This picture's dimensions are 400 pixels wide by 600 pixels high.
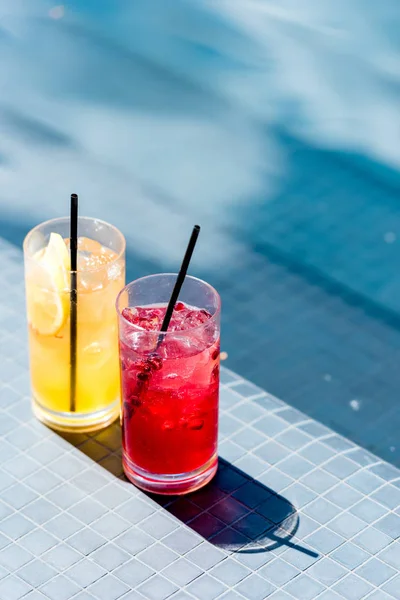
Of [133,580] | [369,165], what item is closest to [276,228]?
[369,165]

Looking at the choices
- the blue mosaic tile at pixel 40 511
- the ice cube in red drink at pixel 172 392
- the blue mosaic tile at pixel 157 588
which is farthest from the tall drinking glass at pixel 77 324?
the blue mosaic tile at pixel 157 588

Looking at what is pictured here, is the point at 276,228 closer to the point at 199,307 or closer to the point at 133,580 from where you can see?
the point at 199,307

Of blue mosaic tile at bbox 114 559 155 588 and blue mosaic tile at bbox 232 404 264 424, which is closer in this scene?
blue mosaic tile at bbox 114 559 155 588

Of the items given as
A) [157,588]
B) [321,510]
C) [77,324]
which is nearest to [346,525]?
[321,510]

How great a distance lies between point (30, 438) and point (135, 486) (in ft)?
0.80

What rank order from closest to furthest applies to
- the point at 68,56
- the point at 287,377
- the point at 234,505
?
the point at 234,505 < the point at 287,377 < the point at 68,56

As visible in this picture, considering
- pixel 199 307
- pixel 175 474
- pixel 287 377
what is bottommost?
pixel 287 377

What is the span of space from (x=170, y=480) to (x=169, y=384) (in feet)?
0.70

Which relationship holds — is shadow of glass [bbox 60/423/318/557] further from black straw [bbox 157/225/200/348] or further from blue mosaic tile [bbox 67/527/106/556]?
black straw [bbox 157/225/200/348]

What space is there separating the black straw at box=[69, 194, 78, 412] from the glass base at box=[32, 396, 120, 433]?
2 cm

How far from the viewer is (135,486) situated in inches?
82.7

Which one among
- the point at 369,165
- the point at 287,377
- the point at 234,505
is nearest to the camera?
the point at 234,505

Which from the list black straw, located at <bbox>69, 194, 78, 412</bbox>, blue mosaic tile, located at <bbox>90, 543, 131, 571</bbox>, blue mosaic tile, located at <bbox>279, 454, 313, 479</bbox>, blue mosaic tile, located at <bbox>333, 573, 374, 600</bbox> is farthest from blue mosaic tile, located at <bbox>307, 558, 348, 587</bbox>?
black straw, located at <bbox>69, 194, 78, 412</bbox>

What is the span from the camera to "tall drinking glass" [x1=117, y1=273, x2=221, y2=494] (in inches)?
76.7
